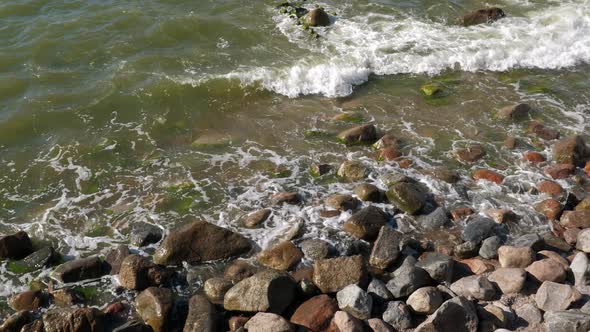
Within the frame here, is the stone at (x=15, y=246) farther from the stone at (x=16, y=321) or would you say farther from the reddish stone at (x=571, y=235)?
the reddish stone at (x=571, y=235)

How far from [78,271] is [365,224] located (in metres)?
4.53

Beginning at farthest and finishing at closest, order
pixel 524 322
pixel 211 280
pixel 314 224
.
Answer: pixel 314 224
pixel 211 280
pixel 524 322

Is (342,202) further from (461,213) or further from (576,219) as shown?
(576,219)

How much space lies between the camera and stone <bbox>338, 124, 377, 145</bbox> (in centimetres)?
1134

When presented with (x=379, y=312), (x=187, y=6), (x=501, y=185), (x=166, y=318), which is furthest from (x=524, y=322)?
(x=187, y=6)

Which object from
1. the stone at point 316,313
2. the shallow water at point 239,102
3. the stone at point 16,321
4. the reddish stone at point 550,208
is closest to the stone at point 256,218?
the shallow water at point 239,102

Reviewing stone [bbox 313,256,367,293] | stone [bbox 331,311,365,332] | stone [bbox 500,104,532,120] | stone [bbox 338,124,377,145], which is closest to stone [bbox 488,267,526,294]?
stone [bbox 313,256,367,293]

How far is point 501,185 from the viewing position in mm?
10125

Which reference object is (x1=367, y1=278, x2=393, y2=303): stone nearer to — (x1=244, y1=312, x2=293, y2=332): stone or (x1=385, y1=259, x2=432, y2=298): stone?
(x1=385, y1=259, x2=432, y2=298): stone

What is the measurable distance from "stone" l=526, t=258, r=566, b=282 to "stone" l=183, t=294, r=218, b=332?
15.1 feet

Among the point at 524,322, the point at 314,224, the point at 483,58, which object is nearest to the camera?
the point at 524,322

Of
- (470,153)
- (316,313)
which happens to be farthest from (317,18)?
(316,313)

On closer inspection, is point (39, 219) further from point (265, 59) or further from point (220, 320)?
point (265, 59)

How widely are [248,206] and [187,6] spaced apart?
9595mm
